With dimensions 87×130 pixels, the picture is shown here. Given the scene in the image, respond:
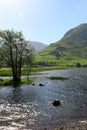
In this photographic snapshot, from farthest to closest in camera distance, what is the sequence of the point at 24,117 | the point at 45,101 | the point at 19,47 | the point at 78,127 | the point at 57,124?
the point at 19,47 < the point at 45,101 < the point at 24,117 < the point at 57,124 < the point at 78,127

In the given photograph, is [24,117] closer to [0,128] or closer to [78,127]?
[0,128]

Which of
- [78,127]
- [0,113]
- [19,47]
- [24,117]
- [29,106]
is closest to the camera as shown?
[78,127]

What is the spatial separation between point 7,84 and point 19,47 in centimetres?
1779

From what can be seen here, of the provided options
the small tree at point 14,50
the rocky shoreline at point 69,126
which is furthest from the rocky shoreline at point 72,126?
the small tree at point 14,50

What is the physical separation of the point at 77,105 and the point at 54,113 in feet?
32.8

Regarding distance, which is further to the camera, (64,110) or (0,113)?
(64,110)

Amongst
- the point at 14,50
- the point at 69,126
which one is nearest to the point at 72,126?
the point at 69,126

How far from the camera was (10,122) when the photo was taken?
41.5m

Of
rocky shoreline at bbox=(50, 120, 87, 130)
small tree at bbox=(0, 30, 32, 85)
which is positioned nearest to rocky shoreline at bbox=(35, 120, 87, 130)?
rocky shoreline at bbox=(50, 120, 87, 130)

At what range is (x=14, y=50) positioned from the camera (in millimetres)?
106188

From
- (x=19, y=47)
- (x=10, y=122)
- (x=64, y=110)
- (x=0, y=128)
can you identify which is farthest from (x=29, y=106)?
(x=19, y=47)

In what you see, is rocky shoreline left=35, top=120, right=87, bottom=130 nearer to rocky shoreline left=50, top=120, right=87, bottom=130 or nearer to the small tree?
rocky shoreline left=50, top=120, right=87, bottom=130

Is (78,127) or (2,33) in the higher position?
(2,33)

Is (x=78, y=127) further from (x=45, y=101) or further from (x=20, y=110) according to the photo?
(x=45, y=101)
